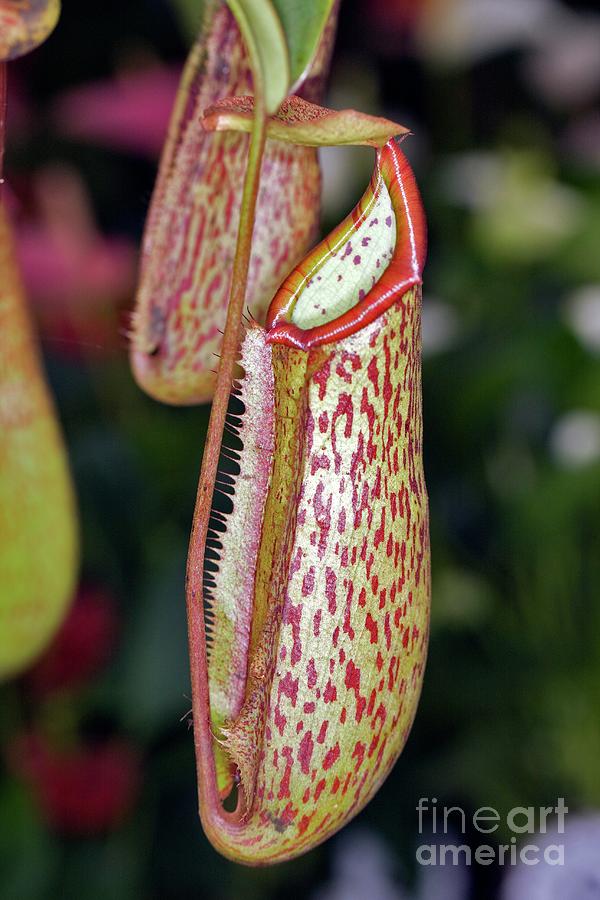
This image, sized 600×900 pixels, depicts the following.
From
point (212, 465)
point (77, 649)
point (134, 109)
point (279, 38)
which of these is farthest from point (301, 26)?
point (134, 109)

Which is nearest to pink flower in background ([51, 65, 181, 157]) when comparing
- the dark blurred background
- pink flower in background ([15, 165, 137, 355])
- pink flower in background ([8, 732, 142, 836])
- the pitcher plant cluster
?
the dark blurred background

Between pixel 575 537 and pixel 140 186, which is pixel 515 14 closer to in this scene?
pixel 140 186

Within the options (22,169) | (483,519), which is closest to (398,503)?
(483,519)

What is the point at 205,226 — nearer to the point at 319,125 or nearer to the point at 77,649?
the point at 319,125

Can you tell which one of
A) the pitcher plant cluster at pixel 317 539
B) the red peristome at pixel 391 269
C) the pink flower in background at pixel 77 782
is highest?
the red peristome at pixel 391 269

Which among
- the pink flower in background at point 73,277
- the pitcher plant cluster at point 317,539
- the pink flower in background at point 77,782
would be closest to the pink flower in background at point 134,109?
the pink flower in background at point 73,277

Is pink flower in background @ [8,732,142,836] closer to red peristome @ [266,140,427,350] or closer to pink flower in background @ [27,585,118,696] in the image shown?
pink flower in background @ [27,585,118,696]

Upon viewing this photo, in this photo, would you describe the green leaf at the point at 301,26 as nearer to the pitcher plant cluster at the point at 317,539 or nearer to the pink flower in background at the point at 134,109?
the pitcher plant cluster at the point at 317,539
